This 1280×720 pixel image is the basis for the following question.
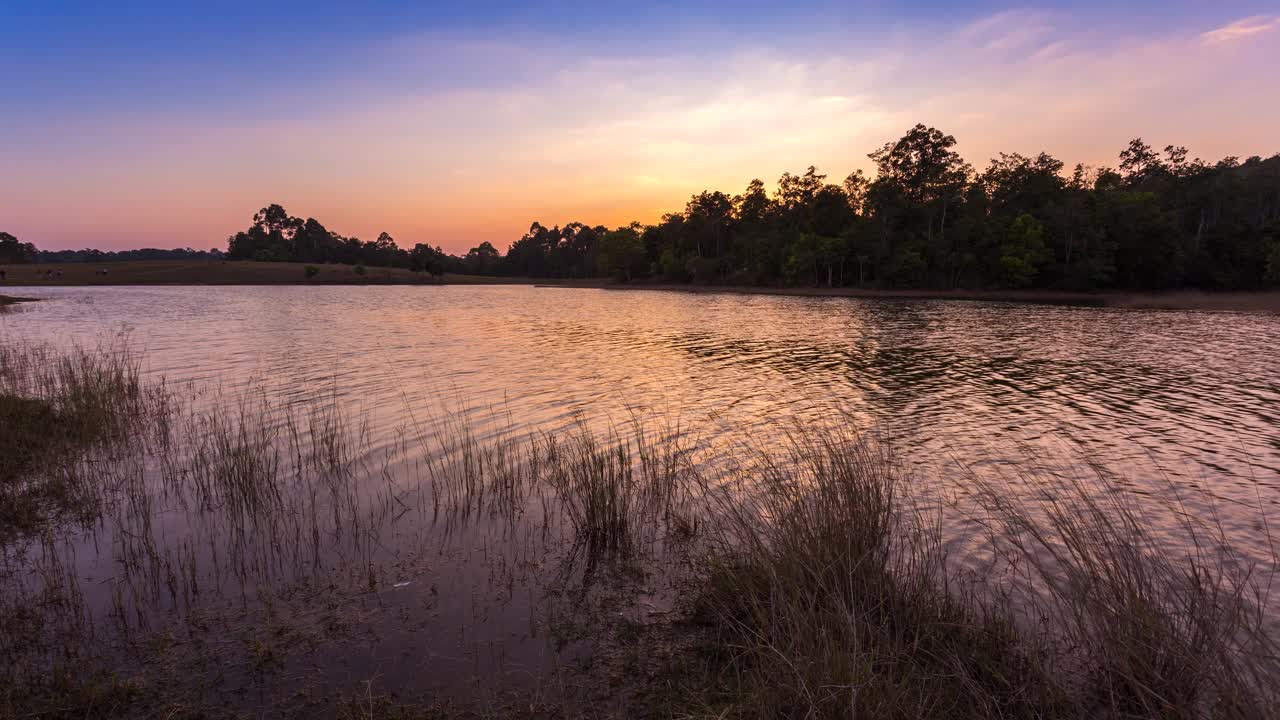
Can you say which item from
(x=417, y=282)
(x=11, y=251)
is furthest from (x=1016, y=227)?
(x=11, y=251)

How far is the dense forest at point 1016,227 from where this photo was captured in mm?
83750

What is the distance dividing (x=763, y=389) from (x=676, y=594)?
1409 cm

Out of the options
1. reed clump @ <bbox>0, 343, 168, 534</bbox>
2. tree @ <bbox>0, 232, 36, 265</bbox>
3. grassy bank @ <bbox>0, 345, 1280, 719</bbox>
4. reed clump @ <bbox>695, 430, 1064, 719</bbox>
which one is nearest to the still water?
grassy bank @ <bbox>0, 345, 1280, 719</bbox>

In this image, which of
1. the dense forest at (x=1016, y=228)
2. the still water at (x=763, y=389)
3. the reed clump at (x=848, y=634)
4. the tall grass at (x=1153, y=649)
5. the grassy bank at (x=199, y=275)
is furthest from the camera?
the grassy bank at (x=199, y=275)

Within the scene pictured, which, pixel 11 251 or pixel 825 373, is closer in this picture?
pixel 825 373

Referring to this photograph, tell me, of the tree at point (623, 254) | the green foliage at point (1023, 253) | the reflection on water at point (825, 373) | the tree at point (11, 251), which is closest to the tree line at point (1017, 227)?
the green foliage at point (1023, 253)

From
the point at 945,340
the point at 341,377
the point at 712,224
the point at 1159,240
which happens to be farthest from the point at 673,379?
the point at 712,224

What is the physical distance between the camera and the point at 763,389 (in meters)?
20.3

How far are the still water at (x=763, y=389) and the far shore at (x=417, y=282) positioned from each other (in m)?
30.7

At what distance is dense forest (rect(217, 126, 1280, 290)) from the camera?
8375 centimetres

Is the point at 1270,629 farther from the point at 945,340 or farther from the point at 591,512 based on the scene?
the point at 945,340

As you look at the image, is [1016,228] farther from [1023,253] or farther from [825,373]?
[825,373]

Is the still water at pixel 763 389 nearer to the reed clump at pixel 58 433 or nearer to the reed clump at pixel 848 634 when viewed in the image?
the reed clump at pixel 848 634

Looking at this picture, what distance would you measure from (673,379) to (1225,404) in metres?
A: 17.0
